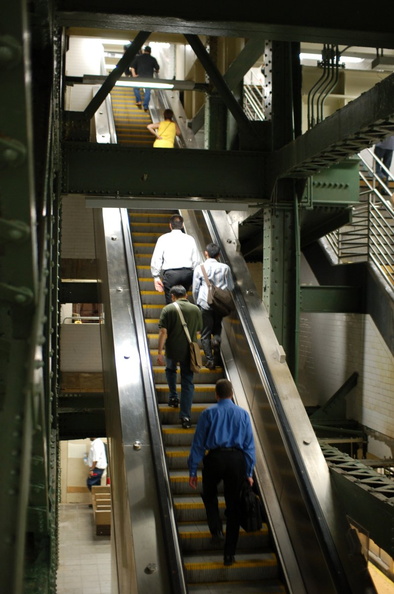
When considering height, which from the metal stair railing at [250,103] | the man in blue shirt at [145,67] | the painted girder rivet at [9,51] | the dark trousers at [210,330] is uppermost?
the man in blue shirt at [145,67]

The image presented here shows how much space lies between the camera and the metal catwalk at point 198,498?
6720 millimetres

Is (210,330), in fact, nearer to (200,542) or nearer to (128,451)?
(128,451)

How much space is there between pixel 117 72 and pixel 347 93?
36.7 feet

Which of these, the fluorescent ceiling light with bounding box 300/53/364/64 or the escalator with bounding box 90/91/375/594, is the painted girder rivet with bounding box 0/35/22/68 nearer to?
the escalator with bounding box 90/91/375/594

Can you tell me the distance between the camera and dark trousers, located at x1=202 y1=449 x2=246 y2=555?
22.4ft

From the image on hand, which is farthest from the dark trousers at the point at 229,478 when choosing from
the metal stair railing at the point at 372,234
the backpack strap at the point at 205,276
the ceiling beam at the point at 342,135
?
the metal stair railing at the point at 372,234

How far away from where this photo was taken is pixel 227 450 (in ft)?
22.5

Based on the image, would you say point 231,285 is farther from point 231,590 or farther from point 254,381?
point 231,590

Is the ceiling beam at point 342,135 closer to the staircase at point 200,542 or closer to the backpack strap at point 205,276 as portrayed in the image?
the backpack strap at point 205,276

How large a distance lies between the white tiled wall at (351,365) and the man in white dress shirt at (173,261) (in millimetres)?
4066

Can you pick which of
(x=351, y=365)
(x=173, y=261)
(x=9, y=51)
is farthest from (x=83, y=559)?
(x=9, y=51)

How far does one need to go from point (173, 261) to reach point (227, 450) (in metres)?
3.47

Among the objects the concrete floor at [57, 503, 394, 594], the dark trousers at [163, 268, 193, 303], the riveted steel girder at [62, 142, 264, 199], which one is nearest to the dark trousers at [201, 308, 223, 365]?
the dark trousers at [163, 268, 193, 303]

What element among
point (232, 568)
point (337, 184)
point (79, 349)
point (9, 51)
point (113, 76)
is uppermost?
point (113, 76)
